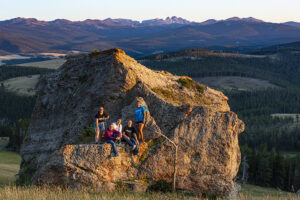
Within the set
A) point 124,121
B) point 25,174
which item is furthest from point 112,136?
point 25,174

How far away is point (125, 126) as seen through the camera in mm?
18406

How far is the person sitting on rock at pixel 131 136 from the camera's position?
1703 centimetres

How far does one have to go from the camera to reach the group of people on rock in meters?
16.7

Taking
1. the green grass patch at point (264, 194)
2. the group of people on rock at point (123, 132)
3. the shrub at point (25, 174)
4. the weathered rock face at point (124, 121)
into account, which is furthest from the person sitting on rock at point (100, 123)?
the green grass patch at point (264, 194)

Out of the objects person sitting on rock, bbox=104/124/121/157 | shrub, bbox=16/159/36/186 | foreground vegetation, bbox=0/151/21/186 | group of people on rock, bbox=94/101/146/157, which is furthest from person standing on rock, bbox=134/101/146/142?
shrub, bbox=16/159/36/186

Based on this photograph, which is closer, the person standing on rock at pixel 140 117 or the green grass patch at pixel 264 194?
the green grass patch at pixel 264 194

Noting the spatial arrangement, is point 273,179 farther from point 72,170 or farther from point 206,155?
point 72,170

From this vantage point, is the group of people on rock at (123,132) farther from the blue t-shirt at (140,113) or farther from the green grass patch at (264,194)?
the green grass patch at (264,194)

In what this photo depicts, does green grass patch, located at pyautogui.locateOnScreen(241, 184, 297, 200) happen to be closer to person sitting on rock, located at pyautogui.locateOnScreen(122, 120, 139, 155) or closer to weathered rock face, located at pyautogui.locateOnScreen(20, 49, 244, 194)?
weathered rock face, located at pyautogui.locateOnScreen(20, 49, 244, 194)

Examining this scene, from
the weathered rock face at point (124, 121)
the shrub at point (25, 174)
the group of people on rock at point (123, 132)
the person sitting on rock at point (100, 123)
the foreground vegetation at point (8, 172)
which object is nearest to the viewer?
the weathered rock face at point (124, 121)

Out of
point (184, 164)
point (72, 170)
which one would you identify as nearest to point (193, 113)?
point (184, 164)

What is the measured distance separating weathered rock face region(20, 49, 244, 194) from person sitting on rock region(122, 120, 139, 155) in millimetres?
470

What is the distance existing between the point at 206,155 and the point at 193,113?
93.1 inches

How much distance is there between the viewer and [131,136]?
57.2ft
